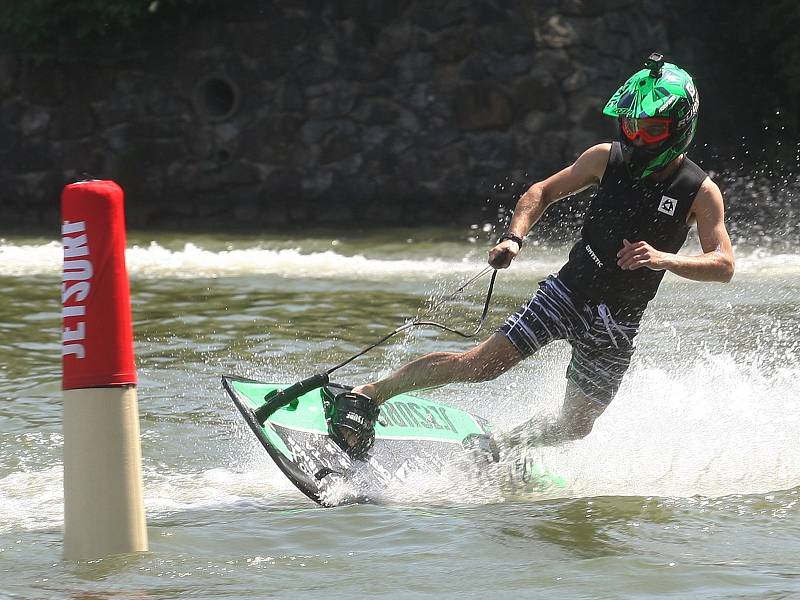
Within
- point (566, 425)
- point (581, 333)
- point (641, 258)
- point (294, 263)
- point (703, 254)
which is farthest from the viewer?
point (294, 263)

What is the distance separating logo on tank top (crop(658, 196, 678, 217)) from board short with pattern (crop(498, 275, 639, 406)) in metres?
0.47

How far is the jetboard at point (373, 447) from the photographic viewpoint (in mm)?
5371

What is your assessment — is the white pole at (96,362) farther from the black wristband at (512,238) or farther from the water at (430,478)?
the black wristband at (512,238)

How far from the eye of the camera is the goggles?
5355 millimetres

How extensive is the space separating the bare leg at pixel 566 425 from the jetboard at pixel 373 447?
150 mm

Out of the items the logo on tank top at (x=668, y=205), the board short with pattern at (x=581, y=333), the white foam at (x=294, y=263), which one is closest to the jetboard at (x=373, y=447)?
the board short with pattern at (x=581, y=333)

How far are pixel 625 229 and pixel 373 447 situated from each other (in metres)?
1.40

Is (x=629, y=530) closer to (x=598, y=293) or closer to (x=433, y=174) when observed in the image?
(x=598, y=293)

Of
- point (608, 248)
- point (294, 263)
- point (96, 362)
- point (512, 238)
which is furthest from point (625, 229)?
point (294, 263)

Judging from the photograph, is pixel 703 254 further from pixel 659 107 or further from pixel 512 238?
pixel 512 238

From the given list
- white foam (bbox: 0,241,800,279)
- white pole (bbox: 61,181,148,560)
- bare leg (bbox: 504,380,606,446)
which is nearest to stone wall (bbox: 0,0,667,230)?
white foam (bbox: 0,241,800,279)

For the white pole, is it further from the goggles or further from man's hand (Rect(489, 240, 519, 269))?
the goggles

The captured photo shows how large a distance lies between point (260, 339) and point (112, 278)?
16.0 ft

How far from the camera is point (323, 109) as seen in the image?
15.2 metres
